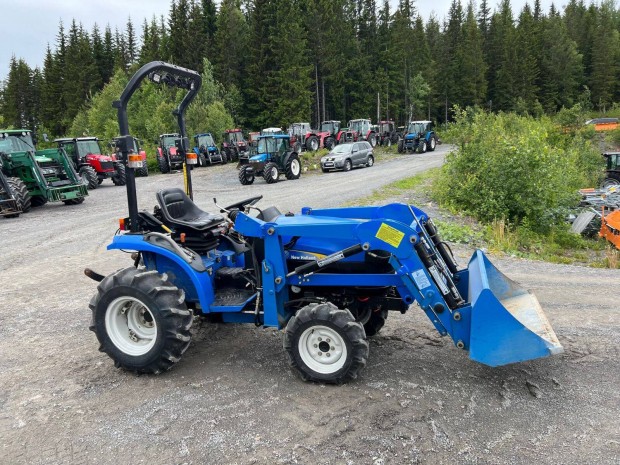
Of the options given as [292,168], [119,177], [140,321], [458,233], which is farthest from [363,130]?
[140,321]

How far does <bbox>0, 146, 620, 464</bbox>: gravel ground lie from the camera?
323cm

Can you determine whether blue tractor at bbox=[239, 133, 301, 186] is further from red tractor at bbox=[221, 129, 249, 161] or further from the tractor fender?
the tractor fender

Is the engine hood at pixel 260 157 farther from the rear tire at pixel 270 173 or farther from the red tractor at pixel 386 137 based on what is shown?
the red tractor at pixel 386 137

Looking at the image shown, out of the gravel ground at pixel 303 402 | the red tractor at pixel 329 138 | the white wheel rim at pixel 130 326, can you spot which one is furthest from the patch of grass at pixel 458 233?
the red tractor at pixel 329 138

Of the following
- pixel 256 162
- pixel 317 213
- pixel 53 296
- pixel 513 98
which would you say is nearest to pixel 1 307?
pixel 53 296

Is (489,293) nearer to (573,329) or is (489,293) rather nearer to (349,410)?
(349,410)

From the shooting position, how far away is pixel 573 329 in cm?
Answer: 523

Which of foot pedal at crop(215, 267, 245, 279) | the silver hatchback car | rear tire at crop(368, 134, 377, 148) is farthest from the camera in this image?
rear tire at crop(368, 134, 377, 148)

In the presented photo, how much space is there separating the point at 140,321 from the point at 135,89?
6.69 feet

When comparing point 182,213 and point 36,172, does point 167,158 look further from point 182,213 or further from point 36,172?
point 182,213

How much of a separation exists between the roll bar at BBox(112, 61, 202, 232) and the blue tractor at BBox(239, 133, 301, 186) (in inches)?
652

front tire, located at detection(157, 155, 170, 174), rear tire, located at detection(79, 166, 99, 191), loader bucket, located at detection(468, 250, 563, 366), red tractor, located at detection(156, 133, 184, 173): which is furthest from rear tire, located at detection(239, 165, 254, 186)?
loader bucket, located at detection(468, 250, 563, 366)

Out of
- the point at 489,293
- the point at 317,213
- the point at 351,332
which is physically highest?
the point at 317,213

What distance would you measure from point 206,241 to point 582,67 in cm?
7251
